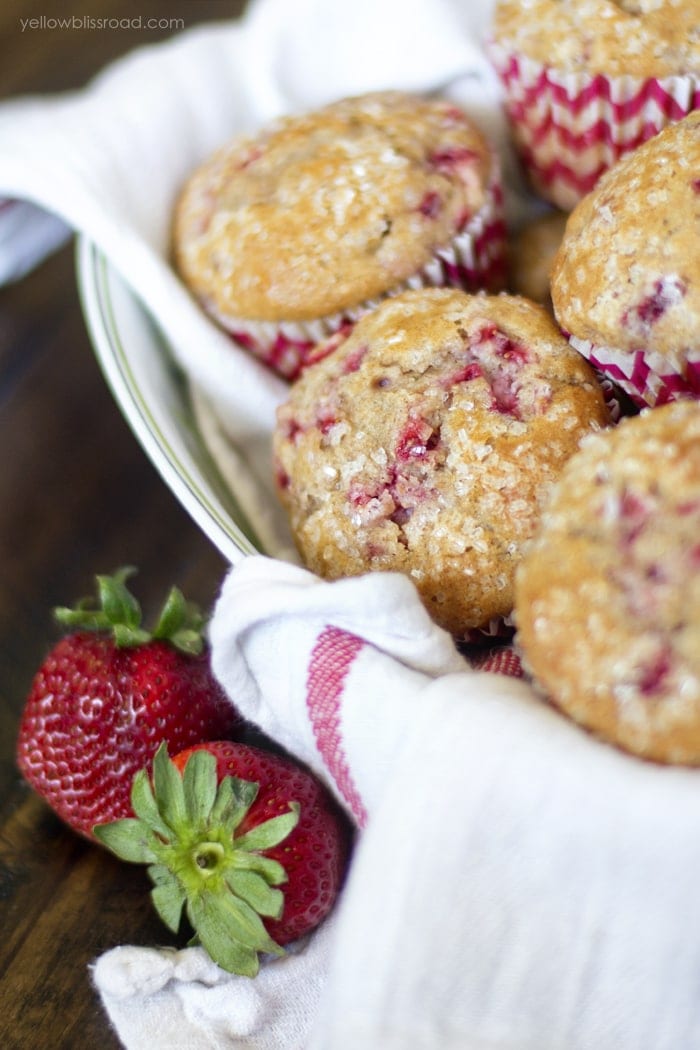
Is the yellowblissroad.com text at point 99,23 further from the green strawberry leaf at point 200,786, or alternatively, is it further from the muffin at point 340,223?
the green strawberry leaf at point 200,786

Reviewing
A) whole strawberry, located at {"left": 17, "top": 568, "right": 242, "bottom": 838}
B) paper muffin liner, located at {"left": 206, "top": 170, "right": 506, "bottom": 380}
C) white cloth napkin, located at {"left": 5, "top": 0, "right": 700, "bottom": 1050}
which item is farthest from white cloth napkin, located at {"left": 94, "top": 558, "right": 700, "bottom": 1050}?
paper muffin liner, located at {"left": 206, "top": 170, "right": 506, "bottom": 380}

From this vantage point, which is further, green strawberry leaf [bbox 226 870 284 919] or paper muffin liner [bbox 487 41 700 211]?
paper muffin liner [bbox 487 41 700 211]

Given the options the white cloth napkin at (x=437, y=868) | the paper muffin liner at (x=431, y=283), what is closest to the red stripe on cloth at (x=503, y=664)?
the white cloth napkin at (x=437, y=868)

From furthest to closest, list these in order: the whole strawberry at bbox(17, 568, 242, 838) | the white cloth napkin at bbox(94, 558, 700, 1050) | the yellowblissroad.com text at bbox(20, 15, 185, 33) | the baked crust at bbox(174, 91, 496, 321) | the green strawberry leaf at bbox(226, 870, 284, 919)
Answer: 1. the yellowblissroad.com text at bbox(20, 15, 185, 33)
2. the baked crust at bbox(174, 91, 496, 321)
3. the whole strawberry at bbox(17, 568, 242, 838)
4. the green strawberry leaf at bbox(226, 870, 284, 919)
5. the white cloth napkin at bbox(94, 558, 700, 1050)

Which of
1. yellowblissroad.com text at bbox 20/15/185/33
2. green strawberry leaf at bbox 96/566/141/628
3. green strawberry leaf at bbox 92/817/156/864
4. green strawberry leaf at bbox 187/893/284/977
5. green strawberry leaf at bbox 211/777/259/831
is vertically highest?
yellowblissroad.com text at bbox 20/15/185/33

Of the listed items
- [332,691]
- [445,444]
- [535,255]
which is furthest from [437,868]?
[535,255]

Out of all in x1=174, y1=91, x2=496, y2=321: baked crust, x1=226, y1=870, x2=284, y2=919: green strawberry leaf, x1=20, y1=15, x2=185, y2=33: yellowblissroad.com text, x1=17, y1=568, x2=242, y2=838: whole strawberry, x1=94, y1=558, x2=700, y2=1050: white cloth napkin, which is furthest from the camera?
x1=20, y1=15, x2=185, y2=33: yellowblissroad.com text

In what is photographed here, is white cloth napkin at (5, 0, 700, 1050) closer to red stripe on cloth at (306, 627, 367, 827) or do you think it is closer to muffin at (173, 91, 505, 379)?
red stripe on cloth at (306, 627, 367, 827)
